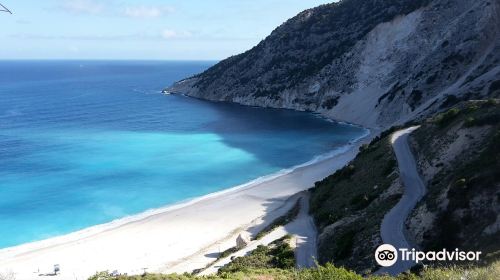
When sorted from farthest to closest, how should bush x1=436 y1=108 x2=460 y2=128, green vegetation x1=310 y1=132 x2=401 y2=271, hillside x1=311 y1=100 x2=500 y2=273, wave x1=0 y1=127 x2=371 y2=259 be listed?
wave x1=0 y1=127 x2=371 y2=259 < bush x1=436 y1=108 x2=460 y2=128 < green vegetation x1=310 y1=132 x2=401 y2=271 < hillside x1=311 y1=100 x2=500 y2=273

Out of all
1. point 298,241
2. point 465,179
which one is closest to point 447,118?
point 465,179

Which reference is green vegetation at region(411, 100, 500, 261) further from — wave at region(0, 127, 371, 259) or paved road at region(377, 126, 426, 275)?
wave at region(0, 127, 371, 259)

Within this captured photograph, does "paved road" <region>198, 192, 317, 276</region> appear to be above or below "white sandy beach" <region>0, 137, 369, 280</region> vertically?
above

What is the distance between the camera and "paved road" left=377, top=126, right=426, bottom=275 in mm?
22786

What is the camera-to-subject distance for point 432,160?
3466 cm

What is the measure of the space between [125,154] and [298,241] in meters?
45.3

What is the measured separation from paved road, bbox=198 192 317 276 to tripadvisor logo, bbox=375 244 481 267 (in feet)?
17.2

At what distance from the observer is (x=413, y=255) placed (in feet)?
75.7

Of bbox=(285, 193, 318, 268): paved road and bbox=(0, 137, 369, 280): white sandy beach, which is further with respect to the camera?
bbox=(0, 137, 369, 280): white sandy beach

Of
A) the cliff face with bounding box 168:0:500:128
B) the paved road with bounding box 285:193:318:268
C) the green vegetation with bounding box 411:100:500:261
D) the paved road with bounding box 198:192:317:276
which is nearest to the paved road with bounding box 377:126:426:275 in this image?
the green vegetation with bounding box 411:100:500:261

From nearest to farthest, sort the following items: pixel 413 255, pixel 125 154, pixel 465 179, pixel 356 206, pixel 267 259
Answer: pixel 413 255
pixel 465 179
pixel 267 259
pixel 356 206
pixel 125 154

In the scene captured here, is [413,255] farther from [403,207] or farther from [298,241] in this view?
[298,241]

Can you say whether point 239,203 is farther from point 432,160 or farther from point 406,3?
point 406,3

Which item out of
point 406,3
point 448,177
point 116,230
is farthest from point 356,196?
point 406,3
